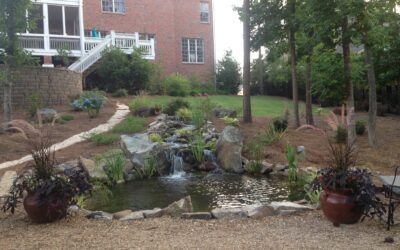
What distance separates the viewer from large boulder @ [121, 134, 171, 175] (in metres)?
11.8

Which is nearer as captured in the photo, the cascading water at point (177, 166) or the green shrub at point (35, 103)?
the cascading water at point (177, 166)

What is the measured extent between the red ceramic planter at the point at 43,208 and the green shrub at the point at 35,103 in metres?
12.4

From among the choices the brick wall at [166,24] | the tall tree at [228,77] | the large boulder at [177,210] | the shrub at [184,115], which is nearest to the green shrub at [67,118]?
the shrub at [184,115]

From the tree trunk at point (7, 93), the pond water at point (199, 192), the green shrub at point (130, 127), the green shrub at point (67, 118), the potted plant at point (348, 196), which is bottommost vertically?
the pond water at point (199, 192)

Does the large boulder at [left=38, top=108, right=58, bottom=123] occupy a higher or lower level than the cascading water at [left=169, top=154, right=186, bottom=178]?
higher

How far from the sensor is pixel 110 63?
84.9ft

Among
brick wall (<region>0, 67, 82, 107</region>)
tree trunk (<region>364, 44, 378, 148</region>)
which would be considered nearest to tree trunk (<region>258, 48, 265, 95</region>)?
brick wall (<region>0, 67, 82, 107</region>)

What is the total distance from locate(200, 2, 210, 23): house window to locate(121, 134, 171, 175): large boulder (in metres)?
24.4

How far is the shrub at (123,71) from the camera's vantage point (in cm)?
2598

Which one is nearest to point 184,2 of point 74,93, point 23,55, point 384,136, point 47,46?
point 47,46

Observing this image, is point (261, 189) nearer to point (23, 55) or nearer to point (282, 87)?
point (23, 55)

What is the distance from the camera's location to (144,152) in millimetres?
11914

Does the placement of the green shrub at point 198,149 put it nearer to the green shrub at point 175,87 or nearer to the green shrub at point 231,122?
the green shrub at point 231,122

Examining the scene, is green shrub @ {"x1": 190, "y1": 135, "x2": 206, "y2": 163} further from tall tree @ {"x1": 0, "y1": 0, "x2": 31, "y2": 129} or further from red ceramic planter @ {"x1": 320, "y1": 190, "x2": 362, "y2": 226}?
tall tree @ {"x1": 0, "y1": 0, "x2": 31, "y2": 129}
